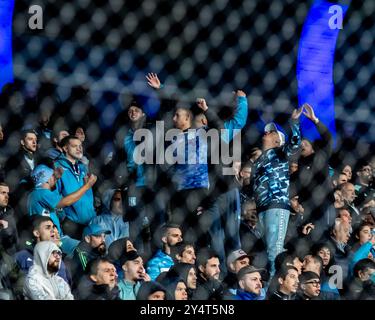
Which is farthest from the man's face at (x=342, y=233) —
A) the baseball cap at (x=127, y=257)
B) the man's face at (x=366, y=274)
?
the baseball cap at (x=127, y=257)

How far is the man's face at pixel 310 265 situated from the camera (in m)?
2.44

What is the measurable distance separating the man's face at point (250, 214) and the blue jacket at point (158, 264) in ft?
0.84

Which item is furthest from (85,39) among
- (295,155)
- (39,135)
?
(295,155)

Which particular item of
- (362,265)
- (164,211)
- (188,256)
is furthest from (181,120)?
(362,265)

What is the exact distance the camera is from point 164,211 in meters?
2.29

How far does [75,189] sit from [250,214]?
0.48 meters

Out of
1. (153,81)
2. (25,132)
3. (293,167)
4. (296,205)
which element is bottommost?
(296,205)

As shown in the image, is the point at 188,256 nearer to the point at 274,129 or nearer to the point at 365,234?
the point at 274,129

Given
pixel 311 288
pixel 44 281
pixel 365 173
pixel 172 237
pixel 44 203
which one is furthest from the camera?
pixel 365 173

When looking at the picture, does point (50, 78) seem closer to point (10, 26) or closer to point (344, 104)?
point (10, 26)

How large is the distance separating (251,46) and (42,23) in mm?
602

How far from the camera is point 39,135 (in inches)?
87.2

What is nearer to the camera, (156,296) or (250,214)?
(156,296)

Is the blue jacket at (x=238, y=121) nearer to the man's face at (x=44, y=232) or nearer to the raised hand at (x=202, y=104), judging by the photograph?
the raised hand at (x=202, y=104)
